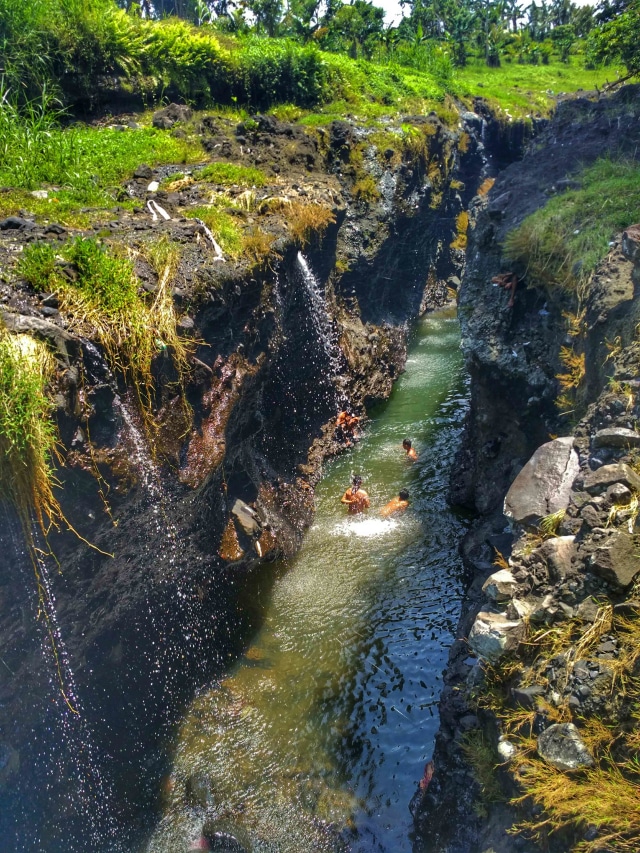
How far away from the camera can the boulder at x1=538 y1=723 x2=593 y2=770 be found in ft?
12.0

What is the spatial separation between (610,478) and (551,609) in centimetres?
119

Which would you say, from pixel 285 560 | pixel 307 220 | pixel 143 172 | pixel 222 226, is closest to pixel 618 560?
pixel 285 560

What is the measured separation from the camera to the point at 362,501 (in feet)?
34.5

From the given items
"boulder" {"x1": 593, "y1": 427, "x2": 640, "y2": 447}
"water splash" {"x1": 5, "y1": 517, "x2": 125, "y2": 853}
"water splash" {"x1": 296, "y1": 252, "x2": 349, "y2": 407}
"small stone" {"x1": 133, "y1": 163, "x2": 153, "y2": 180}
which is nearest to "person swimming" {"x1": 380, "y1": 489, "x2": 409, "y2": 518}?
"water splash" {"x1": 296, "y1": 252, "x2": 349, "y2": 407}

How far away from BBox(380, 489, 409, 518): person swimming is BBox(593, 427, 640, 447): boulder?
17.2 ft

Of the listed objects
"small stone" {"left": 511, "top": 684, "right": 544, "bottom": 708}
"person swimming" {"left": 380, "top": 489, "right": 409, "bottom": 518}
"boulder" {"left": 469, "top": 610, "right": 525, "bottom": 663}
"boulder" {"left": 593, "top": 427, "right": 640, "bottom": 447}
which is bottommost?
"person swimming" {"left": 380, "top": 489, "right": 409, "bottom": 518}

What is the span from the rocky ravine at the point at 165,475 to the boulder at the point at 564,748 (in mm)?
4331

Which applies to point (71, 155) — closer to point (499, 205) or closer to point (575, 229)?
point (499, 205)

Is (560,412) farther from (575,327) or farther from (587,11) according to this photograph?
(587,11)

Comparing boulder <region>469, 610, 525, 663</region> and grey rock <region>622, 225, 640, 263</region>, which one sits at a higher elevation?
grey rock <region>622, 225, 640, 263</region>

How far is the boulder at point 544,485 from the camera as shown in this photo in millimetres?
5285

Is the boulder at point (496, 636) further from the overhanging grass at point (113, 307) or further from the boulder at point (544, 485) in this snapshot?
the overhanging grass at point (113, 307)

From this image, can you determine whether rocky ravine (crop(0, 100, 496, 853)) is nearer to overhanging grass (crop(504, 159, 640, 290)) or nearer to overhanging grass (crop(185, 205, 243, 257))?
overhanging grass (crop(185, 205, 243, 257))

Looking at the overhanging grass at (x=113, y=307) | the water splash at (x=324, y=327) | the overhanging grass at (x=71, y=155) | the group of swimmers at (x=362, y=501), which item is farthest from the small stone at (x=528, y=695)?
the water splash at (x=324, y=327)
